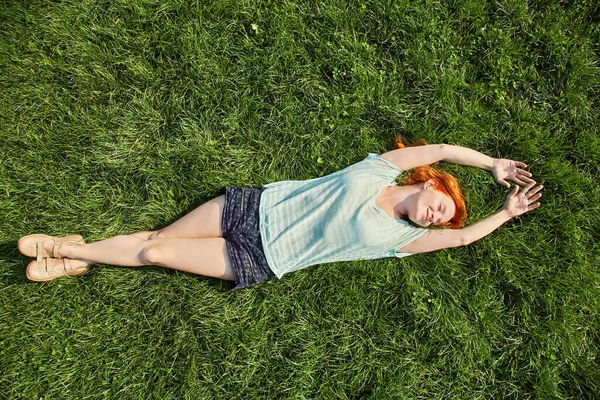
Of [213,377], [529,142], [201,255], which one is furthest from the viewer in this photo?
[529,142]

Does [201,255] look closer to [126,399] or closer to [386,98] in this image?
[126,399]

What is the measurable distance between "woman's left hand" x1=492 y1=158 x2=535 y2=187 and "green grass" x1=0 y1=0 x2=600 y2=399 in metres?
0.15

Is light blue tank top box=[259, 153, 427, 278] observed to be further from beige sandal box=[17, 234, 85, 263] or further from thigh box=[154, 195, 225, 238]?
beige sandal box=[17, 234, 85, 263]

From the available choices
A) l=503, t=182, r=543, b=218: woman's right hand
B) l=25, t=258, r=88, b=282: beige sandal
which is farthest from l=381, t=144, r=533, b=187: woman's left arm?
l=25, t=258, r=88, b=282: beige sandal

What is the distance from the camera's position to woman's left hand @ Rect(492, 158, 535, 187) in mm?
4227

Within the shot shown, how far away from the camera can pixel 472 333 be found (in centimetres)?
413

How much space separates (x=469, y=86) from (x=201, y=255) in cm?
328

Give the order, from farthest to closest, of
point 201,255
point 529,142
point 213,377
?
1. point 529,142
2. point 213,377
3. point 201,255

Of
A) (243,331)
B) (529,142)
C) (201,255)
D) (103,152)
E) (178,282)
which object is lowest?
(243,331)

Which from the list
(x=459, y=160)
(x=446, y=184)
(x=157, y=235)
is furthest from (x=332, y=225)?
(x=157, y=235)

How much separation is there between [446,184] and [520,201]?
91 centimetres

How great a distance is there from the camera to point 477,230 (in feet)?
13.0

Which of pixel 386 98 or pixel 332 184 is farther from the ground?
pixel 386 98

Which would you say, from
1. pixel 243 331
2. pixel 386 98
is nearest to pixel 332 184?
pixel 386 98
